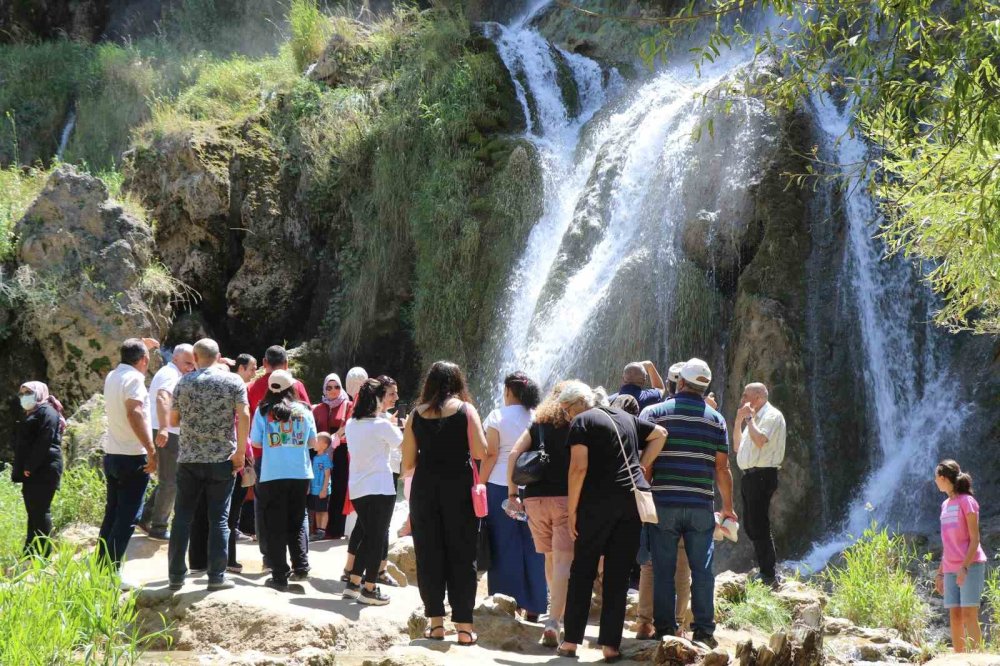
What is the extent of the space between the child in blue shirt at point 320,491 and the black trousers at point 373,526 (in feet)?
5.61

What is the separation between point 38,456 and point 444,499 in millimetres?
3887

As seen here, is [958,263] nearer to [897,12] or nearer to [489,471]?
[897,12]

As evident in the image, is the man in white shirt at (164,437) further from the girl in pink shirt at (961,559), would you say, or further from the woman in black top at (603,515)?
the girl in pink shirt at (961,559)

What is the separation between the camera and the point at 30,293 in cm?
1470

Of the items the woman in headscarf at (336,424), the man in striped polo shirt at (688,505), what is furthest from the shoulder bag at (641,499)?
the woman in headscarf at (336,424)

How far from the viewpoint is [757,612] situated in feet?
27.1

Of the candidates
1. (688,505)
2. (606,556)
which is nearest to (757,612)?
(688,505)

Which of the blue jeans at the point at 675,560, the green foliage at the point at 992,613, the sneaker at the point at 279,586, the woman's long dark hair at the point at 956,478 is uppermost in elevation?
the woman's long dark hair at the point at 956,478

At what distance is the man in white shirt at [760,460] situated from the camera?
29.6 feet

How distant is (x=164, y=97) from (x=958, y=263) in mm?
16196

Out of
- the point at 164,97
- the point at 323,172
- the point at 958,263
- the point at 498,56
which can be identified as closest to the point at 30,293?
Answer: the point at 323,172

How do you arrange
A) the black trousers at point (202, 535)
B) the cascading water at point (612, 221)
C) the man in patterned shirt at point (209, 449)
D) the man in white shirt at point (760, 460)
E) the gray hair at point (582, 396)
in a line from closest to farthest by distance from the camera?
the gray hair at point (582, 396) → the man in patterned shirt at point (209, 449) → the black trousers at point (202, 535) → the man in white shirt at point (760, 460) → the cascading water at point (612, 221)

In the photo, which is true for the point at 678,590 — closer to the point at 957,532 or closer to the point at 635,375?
the point at 635,375

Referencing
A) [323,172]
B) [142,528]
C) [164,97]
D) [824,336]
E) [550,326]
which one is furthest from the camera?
[164,97]
